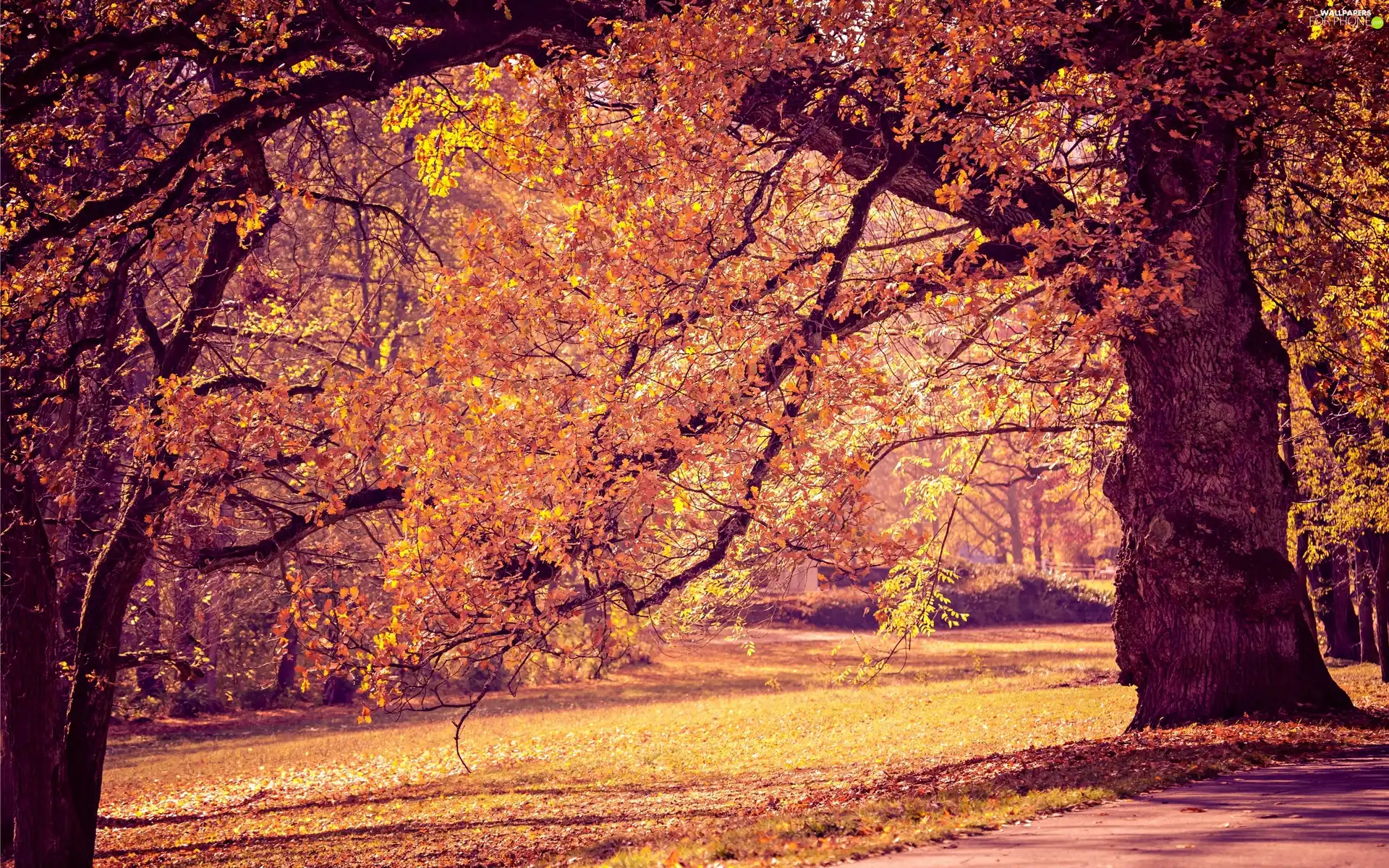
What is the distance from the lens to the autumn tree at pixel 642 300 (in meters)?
8.35

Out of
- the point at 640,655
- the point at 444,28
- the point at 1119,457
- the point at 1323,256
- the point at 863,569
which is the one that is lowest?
the point at 640,655

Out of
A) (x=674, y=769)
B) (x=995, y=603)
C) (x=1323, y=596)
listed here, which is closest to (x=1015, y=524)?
(x=995, y=603)

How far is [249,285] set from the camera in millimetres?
12711

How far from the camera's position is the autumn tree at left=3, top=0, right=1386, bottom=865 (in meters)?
8.35

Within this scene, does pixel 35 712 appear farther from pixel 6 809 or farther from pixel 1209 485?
pixel 1209 485

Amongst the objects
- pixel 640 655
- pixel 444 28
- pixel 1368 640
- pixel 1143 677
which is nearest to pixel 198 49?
pixel 444 28

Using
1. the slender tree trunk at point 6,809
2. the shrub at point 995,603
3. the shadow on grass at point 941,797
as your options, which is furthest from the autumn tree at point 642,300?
the shrub at point 995,603

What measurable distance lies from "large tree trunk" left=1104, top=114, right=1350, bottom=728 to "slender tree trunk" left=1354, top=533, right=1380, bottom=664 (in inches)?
366

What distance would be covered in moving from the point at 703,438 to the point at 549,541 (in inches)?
55.9

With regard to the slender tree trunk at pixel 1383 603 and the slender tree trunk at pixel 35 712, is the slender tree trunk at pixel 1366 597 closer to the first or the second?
the slender tree trunk at pixel 1383 603

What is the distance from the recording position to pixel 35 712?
412 inches

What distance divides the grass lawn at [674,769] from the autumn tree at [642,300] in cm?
186

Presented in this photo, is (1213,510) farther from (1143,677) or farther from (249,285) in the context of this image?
(249,285)

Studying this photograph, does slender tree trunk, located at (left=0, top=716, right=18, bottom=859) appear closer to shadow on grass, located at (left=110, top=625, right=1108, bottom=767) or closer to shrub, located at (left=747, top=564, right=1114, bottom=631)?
shadow on grass, located at (left=110, top=625, right=1108, bottom=767)
